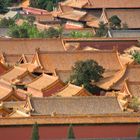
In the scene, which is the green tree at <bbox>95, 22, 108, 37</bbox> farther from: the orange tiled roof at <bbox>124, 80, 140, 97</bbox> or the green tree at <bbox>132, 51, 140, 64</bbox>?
the orange tiled roof at <bbox>124, 80, 140, 97</bbox>

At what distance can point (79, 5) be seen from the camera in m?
69.4

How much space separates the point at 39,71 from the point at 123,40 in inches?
410

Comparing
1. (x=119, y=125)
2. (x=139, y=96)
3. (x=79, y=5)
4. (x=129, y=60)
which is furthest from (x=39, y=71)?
(x=79, y=5)

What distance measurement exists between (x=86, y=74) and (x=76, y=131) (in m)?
10.8

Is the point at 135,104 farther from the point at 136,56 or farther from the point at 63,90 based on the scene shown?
the point at 136,56

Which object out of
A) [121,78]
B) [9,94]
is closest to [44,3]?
[121,78]

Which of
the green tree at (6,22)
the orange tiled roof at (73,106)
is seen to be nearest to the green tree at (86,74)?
the orange tiled roof at (73,106)

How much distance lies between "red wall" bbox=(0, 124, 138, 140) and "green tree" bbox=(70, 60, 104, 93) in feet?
31.8

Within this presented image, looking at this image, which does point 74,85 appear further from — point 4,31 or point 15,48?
point 4,31

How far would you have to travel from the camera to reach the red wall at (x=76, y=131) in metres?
33.5

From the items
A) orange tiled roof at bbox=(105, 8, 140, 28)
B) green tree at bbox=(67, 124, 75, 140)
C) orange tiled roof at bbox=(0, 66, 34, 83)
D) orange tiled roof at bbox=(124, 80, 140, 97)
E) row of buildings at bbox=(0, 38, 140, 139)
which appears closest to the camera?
green tree at bbox=(67, 124, 75, 140)

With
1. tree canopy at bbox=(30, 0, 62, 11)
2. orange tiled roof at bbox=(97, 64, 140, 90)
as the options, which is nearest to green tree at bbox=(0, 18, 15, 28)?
tree canopy at bbox=(30, 0, 62, 11)

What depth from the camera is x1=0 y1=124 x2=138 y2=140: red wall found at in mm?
33531

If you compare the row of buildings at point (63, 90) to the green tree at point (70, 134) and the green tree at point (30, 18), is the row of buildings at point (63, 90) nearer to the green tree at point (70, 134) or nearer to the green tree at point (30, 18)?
the green tree at point (70, 134)
